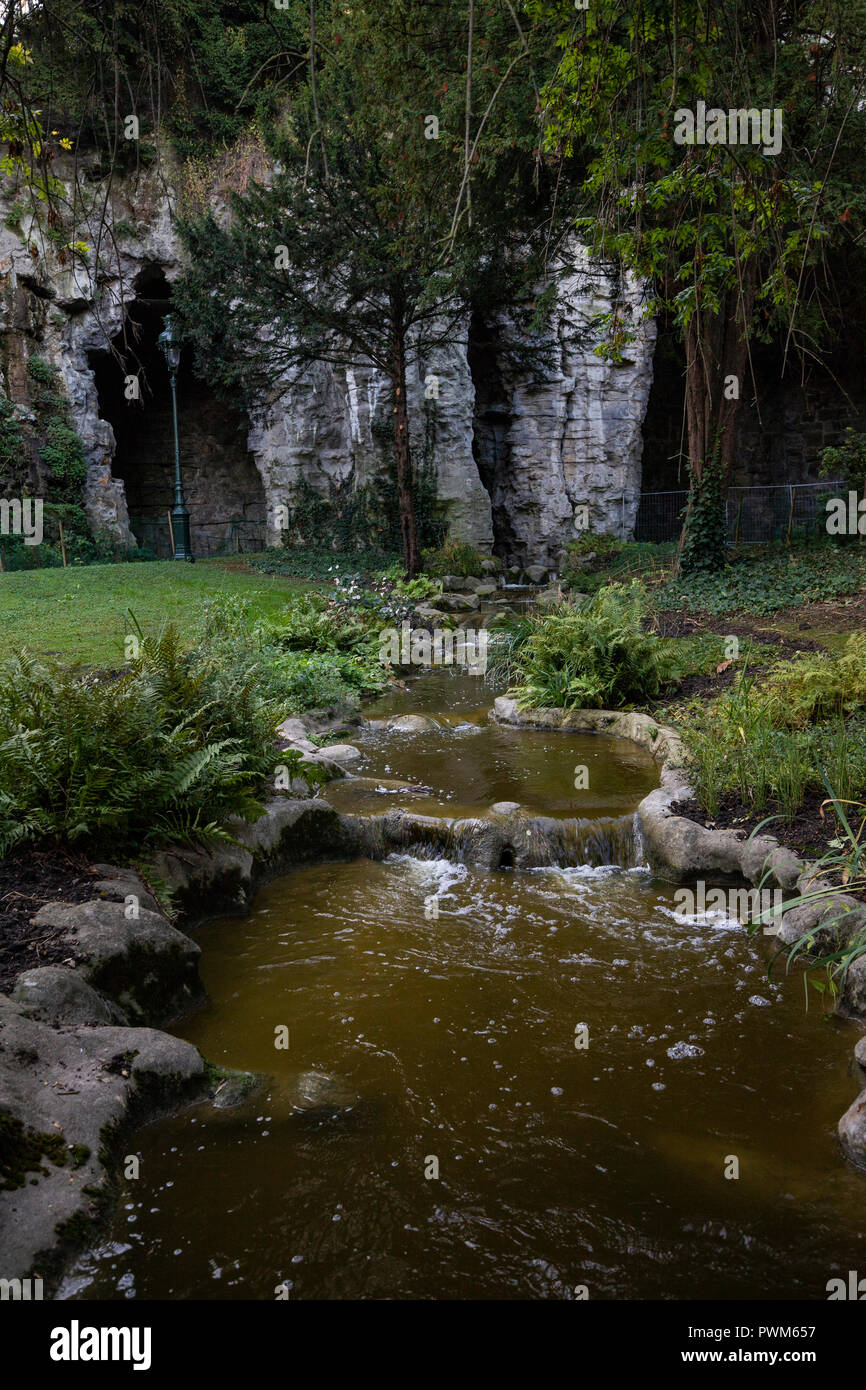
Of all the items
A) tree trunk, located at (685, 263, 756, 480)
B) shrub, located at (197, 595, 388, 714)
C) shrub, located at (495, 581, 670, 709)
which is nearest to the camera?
shrub, located at (197, 595, 388, 714)

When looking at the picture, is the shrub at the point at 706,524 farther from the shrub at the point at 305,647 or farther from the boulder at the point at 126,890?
the boulder at the point at 126,890

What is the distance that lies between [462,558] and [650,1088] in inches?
593

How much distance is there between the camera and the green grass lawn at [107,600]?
33.7 ft

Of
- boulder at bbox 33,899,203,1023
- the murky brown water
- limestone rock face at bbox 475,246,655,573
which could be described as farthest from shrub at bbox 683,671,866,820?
limestone rock face at bbox 475,246,655,573

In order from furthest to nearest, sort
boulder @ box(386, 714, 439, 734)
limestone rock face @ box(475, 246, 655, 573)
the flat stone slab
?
limestone rock face @ box(475, 246, 655, 573) → boulder @ box(386, 714, 439, 734) → the flat stone slab

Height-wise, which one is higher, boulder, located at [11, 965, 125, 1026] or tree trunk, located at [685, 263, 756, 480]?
tree trunk, located at [685, 263, 756, 480]

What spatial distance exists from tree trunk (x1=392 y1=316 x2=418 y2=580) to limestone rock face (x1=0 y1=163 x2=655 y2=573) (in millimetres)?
2656

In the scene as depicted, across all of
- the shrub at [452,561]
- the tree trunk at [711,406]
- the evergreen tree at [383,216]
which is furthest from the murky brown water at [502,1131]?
the shrub at [452,561]

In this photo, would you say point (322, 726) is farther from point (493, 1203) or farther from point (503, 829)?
point (493, 1203)

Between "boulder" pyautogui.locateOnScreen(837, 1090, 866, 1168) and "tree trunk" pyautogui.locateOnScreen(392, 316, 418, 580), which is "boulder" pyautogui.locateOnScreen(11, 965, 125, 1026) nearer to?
"boulder" pyautogui.locateOnScreen(837, 1090, 866, 1168)

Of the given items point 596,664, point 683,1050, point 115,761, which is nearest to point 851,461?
point 596,664

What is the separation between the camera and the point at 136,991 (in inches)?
148

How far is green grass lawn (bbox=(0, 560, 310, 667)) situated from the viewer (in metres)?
10.3

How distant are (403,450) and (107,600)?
664 centimetres
